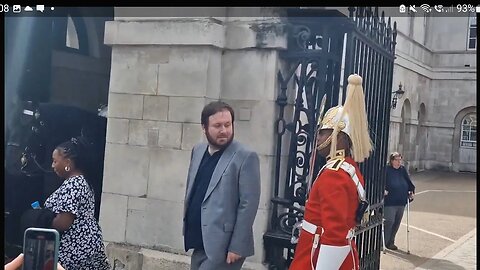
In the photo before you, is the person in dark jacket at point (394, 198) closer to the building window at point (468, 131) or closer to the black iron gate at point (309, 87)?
the black iron gate at point (309, 87)

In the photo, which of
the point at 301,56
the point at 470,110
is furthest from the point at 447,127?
the point at 301,56

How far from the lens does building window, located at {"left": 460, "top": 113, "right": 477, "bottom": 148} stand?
15.9 meters

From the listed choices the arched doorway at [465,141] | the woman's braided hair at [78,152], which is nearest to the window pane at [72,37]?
the woman's braided hair at [78,152]

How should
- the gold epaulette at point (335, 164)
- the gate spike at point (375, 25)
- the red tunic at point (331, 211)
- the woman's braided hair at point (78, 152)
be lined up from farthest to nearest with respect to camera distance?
the gate spike at point (375, 25) → the woman's braided hair at point (78, 152) → the gold epaulette at point (335, 164) → the red tunic at point (331, 211)

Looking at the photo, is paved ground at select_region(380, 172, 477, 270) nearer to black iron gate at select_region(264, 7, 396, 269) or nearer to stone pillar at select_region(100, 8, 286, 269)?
black iron gate at select_region(264, 7, 396, 269)

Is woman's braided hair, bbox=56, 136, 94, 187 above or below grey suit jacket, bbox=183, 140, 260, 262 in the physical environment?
above

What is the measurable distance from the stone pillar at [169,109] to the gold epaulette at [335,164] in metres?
1.00

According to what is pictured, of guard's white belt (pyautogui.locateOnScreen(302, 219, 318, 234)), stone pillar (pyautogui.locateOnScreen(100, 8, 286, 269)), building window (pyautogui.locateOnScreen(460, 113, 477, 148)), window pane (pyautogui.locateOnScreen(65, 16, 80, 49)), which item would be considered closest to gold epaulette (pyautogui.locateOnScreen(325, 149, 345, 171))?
guard's white belt (pyautogui.locateOnScreen(302, 219, 318, 234))

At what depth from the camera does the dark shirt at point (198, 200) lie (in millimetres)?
3537

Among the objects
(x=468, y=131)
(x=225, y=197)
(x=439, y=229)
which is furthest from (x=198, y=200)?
(x=468, y=131)

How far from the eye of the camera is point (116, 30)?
4.31 metres

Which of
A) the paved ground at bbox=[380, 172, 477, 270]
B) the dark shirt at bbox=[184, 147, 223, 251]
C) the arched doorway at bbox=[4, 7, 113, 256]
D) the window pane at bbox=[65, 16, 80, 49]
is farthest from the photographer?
the paved ground at bbox=[380, 172, 477, 270]

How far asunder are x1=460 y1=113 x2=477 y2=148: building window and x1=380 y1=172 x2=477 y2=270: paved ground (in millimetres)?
2925

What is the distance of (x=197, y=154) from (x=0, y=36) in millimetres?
1564
